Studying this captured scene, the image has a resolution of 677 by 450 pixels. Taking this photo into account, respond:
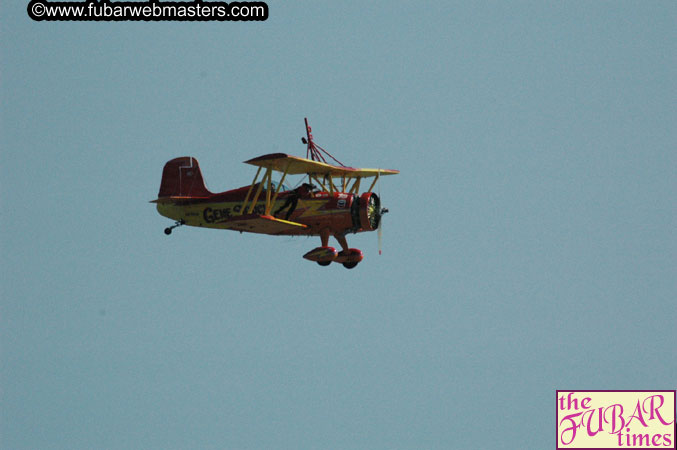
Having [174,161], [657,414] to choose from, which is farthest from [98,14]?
[657,414]

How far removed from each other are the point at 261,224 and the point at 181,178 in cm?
477

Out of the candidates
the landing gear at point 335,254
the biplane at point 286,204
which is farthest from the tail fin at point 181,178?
the landing gear at point 335,254

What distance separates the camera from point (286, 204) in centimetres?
3134

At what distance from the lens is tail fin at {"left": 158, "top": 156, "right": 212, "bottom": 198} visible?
32.9 meters

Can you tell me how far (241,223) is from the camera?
29.6 m

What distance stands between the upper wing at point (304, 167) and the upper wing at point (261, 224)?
1499 mm

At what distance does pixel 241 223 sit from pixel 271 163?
6.16 feet

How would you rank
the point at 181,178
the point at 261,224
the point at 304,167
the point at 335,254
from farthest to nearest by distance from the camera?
1. the point at 181,178
2. the point at 335,254
3. the point at 304,167
4. the point at 261,224

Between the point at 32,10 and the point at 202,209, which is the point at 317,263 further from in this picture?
the point at 32,10

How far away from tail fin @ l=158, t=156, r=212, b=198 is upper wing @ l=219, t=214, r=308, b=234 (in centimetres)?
272

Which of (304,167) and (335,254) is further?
(335,254)

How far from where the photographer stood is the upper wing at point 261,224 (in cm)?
2922

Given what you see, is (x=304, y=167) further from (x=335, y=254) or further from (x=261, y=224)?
(x=335, y=254)

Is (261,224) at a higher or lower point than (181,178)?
lower
